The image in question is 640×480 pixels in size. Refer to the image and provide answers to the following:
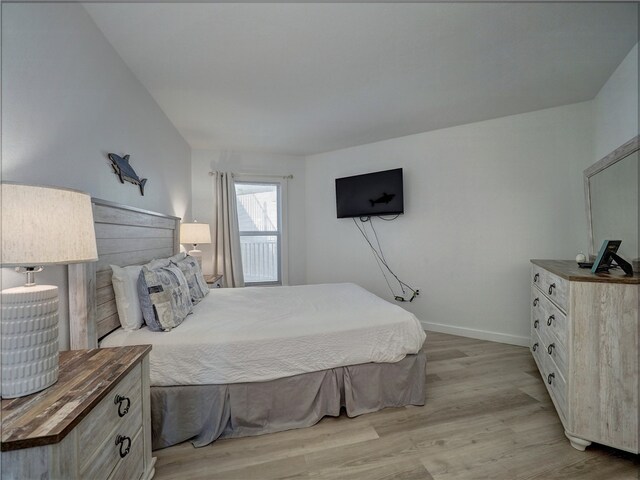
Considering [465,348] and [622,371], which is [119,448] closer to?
[622,371]

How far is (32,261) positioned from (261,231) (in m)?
3.33

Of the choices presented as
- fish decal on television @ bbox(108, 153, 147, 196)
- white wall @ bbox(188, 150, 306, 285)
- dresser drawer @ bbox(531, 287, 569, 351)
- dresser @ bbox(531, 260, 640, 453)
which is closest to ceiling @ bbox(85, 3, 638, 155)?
fish decal on television @ bbox(108, 153, 147, 196)

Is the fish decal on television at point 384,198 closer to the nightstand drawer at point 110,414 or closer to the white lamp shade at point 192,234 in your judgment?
the white lamp shade at point 192,234

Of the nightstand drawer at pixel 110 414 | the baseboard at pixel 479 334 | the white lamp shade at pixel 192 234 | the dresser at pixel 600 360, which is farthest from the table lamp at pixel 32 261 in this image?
the baseboard at pixel 479 334

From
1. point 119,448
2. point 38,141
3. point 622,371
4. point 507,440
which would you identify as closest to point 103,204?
point 38,141

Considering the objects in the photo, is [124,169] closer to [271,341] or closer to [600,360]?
[271,341]

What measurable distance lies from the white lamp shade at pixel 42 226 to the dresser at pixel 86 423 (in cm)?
44

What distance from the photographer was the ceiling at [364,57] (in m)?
1.55

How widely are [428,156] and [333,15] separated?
2.18 meters

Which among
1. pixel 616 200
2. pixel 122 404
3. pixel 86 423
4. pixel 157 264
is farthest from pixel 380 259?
pixel 86 423

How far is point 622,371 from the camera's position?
1.38m

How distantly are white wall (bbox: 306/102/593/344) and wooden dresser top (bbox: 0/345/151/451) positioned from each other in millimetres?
3071

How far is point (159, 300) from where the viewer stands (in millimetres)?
1610

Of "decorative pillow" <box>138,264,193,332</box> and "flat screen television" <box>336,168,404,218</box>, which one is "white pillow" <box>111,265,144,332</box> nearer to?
"decorative pillow" <box>138,264,193,332</box>
